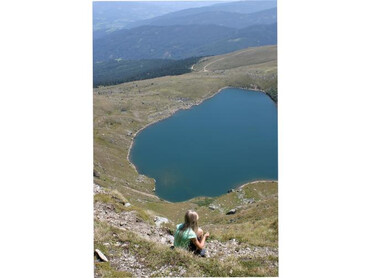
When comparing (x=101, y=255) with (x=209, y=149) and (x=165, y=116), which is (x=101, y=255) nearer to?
(x=209, y=149)

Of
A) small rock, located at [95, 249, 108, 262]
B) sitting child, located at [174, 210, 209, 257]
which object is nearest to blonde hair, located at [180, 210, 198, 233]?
sitting child, located at [174, 210, 209, 257]

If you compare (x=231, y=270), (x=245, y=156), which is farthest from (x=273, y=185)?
(x=231, y=270)

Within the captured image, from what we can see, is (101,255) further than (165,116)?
No

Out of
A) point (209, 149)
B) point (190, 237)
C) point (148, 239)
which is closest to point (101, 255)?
point (148, 239)

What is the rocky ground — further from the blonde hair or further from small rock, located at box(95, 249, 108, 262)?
the blonde hair

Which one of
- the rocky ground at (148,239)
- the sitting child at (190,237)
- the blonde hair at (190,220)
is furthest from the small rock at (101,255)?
the blonde hair at (190,220)
